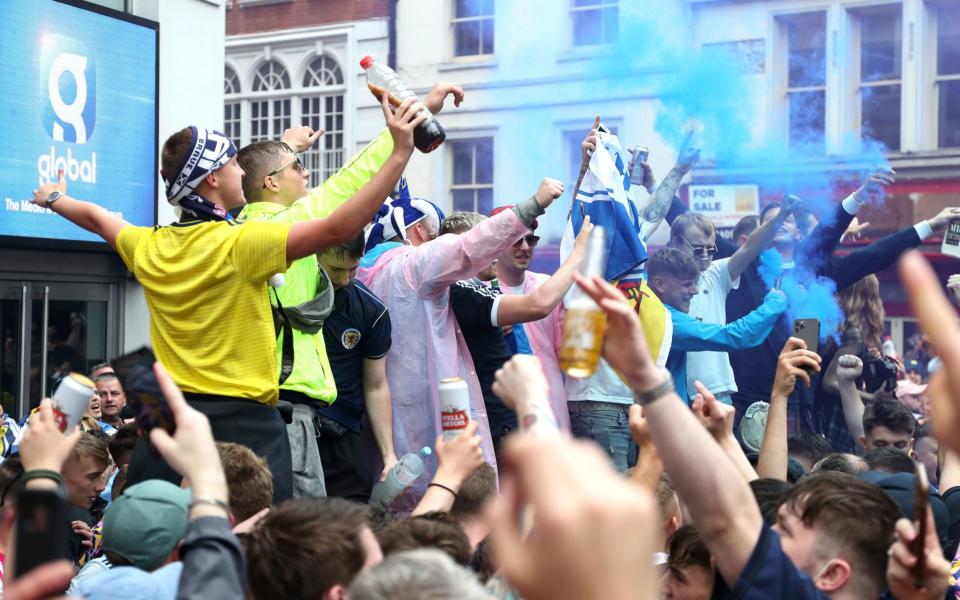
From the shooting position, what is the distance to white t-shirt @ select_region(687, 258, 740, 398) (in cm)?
672

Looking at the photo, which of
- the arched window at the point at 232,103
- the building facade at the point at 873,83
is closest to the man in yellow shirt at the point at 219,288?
the building facade at the point at 873,83

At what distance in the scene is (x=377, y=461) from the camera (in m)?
4.98

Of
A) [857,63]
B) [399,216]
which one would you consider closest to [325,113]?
[857,63]

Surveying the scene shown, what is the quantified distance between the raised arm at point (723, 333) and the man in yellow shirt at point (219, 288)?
2.92 meters

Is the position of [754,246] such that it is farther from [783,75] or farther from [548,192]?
[783,75]

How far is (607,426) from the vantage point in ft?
19.2

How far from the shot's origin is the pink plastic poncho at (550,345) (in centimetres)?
555

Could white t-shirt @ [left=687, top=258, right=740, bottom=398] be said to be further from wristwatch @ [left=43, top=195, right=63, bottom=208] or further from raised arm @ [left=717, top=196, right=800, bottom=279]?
wristwatch @ [left=43, top=195, right=63, bottom=208]

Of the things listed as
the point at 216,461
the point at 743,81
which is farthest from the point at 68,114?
the point at 743,81

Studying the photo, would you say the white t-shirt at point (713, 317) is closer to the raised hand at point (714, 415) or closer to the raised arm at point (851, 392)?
the raised arm at point (851, 392)

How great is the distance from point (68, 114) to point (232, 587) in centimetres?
732

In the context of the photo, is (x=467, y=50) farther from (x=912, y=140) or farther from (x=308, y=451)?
(x=308, y=451)

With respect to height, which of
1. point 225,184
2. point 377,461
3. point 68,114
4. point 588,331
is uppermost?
point 68,114

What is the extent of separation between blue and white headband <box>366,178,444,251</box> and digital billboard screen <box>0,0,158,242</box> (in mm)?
3741
